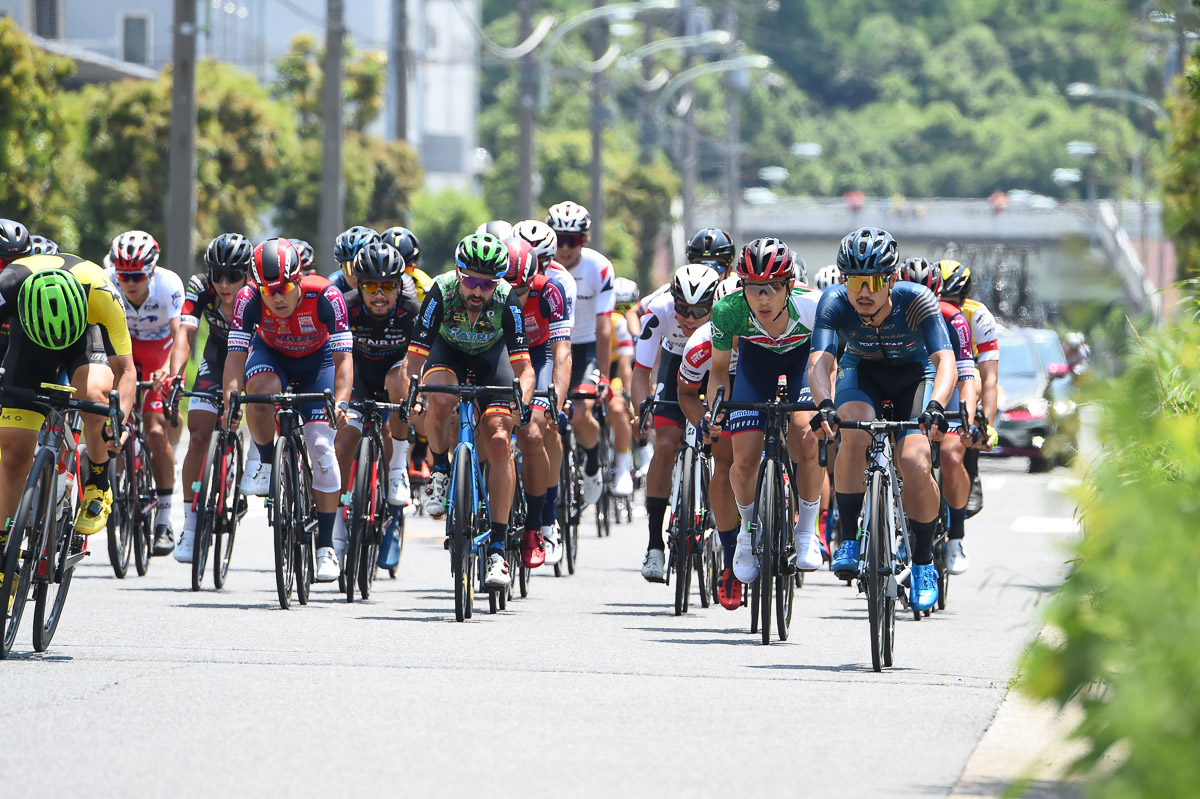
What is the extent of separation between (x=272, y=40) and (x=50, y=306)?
64956 mm

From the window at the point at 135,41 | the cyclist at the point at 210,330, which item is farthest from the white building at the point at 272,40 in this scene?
the cyclist at the point at 210,330

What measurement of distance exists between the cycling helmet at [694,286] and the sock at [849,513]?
2341mm

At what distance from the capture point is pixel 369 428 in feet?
39.2

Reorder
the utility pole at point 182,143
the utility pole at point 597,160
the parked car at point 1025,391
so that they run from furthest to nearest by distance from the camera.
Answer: the utility pole at point 597,160, the parked car at point 1025,391, the utility pole at point 182,143

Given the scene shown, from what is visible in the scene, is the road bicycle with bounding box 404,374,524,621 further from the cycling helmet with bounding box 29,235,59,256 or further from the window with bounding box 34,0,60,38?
the window with bounding box 34,0,60,38

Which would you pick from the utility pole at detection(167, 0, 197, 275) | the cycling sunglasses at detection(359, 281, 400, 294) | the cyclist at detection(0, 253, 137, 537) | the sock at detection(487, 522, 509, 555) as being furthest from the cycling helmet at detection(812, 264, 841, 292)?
the utility pole at detection(167, 0, 197, 275)

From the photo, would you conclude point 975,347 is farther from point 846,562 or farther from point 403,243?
point 846,562

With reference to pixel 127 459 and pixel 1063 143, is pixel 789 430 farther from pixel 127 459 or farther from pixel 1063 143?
pixel 1063 143

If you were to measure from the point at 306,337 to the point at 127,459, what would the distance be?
1.89 meters

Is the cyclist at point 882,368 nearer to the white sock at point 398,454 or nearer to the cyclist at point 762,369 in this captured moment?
the cyclist at point 762,369

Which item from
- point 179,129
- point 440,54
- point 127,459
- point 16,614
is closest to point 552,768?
point 16,614

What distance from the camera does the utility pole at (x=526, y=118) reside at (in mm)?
35812

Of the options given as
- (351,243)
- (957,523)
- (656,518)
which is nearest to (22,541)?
(351,243)

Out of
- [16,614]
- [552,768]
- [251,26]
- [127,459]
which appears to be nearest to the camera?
[552,768]
